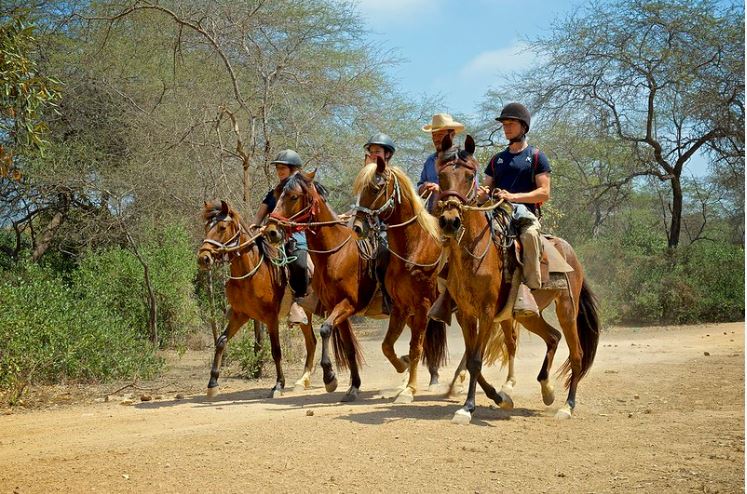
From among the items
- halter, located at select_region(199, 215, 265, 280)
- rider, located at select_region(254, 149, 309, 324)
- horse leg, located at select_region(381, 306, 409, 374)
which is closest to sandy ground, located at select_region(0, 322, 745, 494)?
horse leg, located at select_region(381, 306, 409, 374)

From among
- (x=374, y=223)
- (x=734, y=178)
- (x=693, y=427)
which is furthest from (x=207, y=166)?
(x=734, y=178)

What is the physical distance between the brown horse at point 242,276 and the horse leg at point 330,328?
789mm

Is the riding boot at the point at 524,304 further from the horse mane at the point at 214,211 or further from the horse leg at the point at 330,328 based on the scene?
the horse mane at the point at 214,211

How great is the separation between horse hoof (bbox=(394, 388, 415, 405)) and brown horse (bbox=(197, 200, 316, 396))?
1.97m

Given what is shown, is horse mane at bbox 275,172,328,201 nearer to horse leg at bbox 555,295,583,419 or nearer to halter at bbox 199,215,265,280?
halter at bbox 199,215,265,280

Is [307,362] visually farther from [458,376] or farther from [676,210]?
[676,210]

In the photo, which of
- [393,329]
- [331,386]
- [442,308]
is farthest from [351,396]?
[442,308]

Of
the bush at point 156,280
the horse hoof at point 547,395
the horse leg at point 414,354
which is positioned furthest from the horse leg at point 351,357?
the bush at point 156,280

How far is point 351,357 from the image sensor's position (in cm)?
966

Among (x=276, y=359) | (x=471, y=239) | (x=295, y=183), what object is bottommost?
(x=276, y=359)

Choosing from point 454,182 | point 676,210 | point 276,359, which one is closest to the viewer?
point 454,182

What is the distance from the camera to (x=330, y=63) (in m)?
18.1

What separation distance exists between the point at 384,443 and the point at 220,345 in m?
4.28

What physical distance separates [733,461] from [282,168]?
6.68 m
